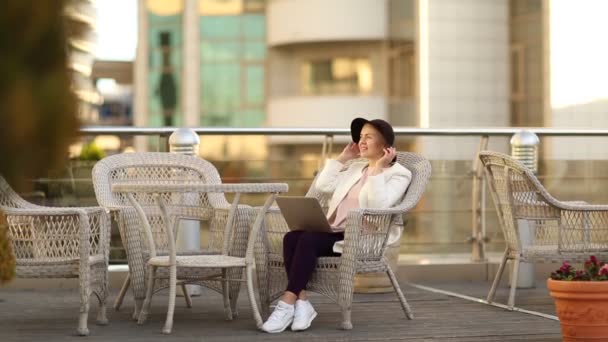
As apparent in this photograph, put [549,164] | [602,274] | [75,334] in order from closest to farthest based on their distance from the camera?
[602,274] < [75,334] < [549,164]

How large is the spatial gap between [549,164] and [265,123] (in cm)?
2873

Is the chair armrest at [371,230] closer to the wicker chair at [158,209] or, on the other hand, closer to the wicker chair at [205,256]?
the wicker chair at [205,256]

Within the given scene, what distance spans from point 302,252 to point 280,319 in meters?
0.31

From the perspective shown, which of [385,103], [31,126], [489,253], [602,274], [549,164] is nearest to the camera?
[31,126]

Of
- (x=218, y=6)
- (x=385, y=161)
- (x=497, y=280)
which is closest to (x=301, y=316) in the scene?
(x=385, y=161)

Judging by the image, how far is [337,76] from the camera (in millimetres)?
35469

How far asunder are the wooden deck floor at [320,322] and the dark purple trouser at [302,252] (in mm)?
218

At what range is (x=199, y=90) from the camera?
3684 cm

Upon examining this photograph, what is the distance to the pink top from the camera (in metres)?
5.28

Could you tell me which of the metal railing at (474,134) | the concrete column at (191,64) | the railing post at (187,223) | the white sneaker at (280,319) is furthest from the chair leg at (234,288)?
the concrete column at (191,64)

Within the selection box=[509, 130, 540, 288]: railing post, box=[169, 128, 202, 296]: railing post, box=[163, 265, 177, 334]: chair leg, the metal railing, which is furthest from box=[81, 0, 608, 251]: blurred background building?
box=[163, 265, 177, 334]: chair leg

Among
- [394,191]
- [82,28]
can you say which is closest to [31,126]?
[82,28]

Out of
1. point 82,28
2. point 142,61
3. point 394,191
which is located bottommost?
point 394,191

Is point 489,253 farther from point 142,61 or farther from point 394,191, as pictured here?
point 142,61
